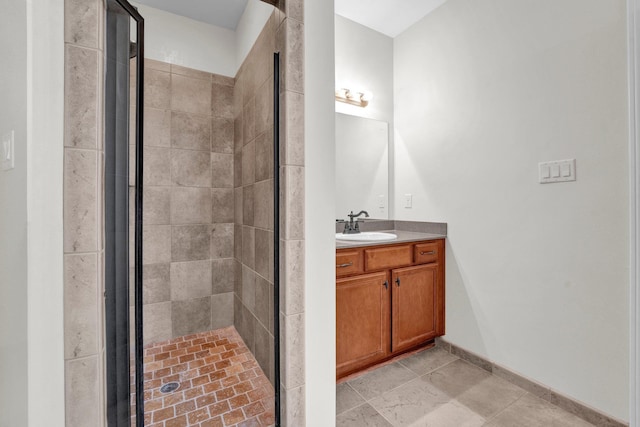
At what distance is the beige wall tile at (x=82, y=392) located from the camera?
0.85 metres

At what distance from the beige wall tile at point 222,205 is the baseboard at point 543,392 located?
1.92 m

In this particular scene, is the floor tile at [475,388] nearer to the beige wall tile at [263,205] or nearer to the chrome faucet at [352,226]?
the chrome faucet at [352,226]

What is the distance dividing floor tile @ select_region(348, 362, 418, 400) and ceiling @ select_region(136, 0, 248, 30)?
7.00 feet

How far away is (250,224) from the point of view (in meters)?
1.43

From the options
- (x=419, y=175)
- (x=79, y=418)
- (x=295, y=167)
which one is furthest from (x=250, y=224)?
(x=419, y=175)

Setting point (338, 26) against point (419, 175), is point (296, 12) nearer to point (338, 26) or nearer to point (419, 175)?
point (338, 26)

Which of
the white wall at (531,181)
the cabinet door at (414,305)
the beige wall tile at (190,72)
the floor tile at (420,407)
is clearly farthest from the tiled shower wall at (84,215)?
the white wall at (531,181)

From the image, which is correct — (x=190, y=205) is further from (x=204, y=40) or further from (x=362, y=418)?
(x=362, y=418)

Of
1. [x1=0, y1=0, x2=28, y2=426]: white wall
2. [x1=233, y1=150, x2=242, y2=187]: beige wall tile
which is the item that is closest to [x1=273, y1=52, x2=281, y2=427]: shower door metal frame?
[x1=233, y1=150, x2=242, y2=187]: beige wall tile

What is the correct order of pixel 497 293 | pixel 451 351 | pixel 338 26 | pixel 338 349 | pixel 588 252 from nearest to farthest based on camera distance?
pixel 588 252 → pixel 338 349 → pixel 497 293 → pixel 451 351 → pixel 338 26

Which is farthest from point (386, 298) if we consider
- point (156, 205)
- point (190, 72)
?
point (190, 72)

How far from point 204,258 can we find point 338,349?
3.17 feet

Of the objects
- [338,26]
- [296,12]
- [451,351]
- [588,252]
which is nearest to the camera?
[296,12]

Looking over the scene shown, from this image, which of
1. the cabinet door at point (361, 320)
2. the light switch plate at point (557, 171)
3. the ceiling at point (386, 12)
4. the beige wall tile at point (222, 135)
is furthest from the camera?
the ceiling at point (386, 12)
